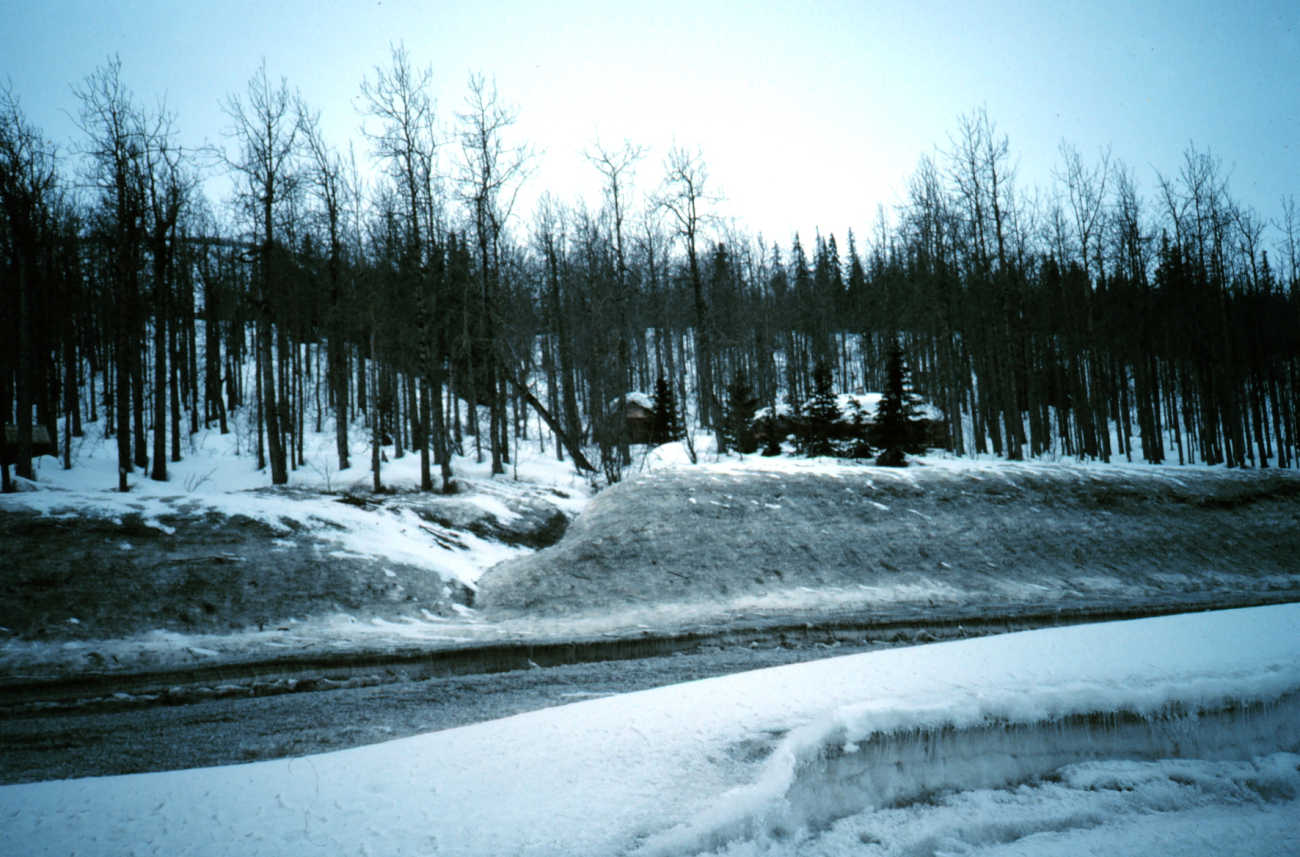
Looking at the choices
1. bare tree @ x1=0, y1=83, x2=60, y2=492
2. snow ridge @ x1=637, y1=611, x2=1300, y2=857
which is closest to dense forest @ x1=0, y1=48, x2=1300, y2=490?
bare tree @ x1=0, y1=83, x2=60, y2=492

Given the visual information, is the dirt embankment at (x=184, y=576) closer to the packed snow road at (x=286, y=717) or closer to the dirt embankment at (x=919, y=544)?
the dirt embankment at (x=919, y=544)

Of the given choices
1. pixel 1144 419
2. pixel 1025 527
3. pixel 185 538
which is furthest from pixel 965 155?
pixel 185 538

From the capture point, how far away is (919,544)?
15711 mm

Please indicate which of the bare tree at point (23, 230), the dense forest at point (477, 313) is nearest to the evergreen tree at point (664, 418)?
the dense forest at point (477, 313)

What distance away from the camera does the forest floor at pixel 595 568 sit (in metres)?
9.67

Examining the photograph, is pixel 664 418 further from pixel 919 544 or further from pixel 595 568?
pixel 595 568

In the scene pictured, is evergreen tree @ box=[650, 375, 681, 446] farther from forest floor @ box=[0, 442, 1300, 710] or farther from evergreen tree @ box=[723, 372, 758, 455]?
forest floor @ box=[0, 442, 1300, 710]

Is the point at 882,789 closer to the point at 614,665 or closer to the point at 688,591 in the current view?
the point at 614,665

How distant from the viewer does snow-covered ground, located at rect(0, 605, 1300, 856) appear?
10.9ft

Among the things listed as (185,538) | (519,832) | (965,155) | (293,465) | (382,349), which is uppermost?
(965,155)

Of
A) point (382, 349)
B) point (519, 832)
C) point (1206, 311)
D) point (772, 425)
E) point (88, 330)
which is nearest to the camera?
point (519, 832)

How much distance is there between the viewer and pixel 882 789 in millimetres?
4293

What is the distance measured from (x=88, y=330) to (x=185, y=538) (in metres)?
26.8

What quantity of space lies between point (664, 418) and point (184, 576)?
21.0 metres
